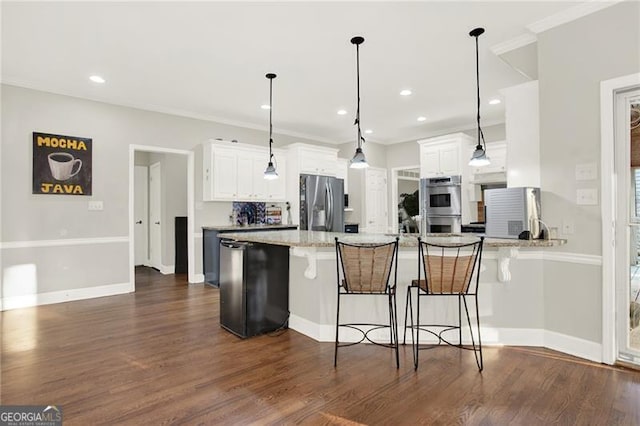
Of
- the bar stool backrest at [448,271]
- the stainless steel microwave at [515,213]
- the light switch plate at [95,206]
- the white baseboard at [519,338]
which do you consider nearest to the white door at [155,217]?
the light switch plate at [95,206]

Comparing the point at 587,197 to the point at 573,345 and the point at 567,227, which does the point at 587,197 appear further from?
the point at 573,345

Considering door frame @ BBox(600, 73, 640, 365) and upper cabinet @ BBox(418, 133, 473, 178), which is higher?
upper cabinet @ BBox(418, 133, 473, 178)

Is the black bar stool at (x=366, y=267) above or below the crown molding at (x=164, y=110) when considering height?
below

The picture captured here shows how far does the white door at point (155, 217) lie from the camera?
6893mm

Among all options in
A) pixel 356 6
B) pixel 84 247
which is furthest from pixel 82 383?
pixel 356 6

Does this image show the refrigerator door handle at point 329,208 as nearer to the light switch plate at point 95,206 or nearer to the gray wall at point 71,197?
the gray wall at point 71,197

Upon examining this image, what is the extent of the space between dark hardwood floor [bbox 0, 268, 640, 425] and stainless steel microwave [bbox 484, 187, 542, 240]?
970mm

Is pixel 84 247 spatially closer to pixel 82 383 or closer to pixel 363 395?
pixel 82 383

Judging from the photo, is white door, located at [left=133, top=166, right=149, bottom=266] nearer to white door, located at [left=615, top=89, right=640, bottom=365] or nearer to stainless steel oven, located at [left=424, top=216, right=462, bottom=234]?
stainless steel oven, located at [left=424, top=216, right=462, bottom=234]

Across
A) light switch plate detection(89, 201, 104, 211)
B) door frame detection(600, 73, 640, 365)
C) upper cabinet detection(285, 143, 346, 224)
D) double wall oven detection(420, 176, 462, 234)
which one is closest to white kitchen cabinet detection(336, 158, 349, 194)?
upper cabinet detection(285, 143, 346, 224)

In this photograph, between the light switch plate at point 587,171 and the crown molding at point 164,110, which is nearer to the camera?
the light switch plate at point 587,171

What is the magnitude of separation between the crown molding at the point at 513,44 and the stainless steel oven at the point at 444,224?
2.99 m

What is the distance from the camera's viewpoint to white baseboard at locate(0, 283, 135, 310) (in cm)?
421
